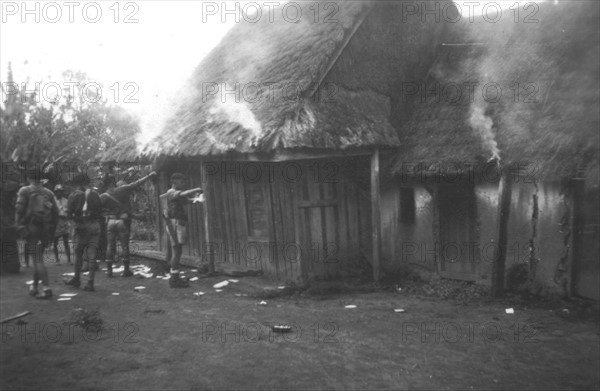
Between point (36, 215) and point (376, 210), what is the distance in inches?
231

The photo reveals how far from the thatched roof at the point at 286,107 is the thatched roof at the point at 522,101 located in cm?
98

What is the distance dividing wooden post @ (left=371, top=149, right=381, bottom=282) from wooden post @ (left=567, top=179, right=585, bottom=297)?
328 centimetres

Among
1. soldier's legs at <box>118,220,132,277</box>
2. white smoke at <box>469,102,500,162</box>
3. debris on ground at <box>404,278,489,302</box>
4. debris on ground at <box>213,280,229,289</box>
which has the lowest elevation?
debris on ground at <box>404,278,489,302</box>

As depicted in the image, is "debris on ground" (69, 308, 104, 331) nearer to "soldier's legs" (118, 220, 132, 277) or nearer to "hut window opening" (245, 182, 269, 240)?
"soldier's legs" (118, 220, 132, 277)

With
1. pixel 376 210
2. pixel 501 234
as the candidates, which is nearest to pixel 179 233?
pixel 376 210

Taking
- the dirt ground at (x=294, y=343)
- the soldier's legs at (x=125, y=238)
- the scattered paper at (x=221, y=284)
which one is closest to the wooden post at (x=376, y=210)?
the dirt ground at (x=294, y=343)

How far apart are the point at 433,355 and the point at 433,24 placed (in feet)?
29.0

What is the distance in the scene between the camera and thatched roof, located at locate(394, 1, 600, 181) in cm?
811

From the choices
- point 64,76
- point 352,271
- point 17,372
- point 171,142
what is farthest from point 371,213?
point 64,76

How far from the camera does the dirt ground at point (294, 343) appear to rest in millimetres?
5242

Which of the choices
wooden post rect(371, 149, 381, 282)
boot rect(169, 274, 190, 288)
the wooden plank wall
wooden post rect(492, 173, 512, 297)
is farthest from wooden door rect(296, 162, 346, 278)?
wooden post rect(492, 173, 512, 297)

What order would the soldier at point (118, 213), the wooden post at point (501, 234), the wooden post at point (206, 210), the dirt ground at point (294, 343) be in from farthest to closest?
1. the wooden post at point (206, 210)
2. the soldier at point (118, 213)
3. the wooden post at point (501, 234)
4. the dirt ground at point (294, 343)

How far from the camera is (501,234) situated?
28.6 feet

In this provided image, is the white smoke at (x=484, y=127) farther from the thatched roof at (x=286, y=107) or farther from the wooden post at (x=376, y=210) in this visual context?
the wooden post at (x=376, y=210)
